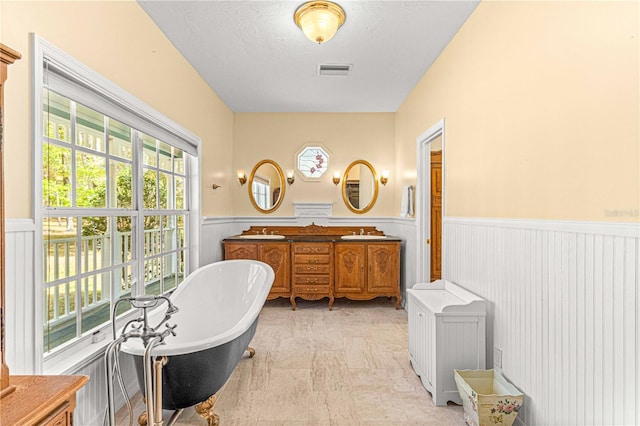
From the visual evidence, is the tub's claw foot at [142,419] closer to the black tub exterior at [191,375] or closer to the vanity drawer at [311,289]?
the black tub exterior at [191,375]

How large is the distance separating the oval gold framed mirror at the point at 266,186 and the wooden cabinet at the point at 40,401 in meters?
4.13

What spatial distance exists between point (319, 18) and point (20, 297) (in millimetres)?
2332

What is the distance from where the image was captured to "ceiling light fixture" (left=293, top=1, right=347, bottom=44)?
96.4 inches

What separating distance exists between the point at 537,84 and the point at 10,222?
257cm

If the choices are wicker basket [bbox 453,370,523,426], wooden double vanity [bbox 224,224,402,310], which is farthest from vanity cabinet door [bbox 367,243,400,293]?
wicker basket [bbox 453,370,523,426]

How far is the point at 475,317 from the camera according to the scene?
7.61 ft

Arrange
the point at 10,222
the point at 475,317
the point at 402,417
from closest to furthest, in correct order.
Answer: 1. the point at 10,222
2. the point at 402,417
3. the point at 475,317

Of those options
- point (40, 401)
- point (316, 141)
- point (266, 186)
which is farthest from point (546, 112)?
point (266, 186)

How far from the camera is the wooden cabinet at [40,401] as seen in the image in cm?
102

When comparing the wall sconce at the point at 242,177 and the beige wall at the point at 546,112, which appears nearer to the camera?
the beige wall at the point at 546,112

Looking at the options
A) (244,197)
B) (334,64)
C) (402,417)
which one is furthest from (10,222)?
(244,197)

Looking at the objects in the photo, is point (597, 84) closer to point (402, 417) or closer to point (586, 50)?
point (586, 50)

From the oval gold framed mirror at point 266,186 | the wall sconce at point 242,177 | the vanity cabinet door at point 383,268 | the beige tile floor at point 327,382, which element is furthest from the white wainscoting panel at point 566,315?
the wall sconce at point 242,177

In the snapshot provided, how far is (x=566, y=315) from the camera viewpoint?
1.68 meters
